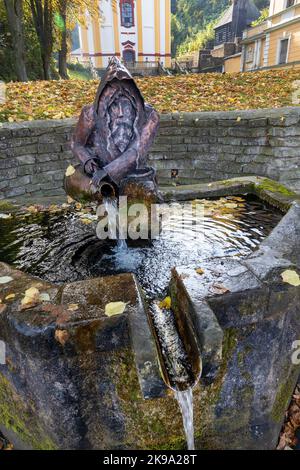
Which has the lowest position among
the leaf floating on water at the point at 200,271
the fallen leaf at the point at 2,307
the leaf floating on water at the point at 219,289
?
the fallen leaf at the point at 2,307

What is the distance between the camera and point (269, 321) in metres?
1.86

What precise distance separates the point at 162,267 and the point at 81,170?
38.7 inches

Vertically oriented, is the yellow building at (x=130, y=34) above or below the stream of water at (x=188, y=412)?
above

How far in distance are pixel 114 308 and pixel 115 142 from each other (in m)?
1.50

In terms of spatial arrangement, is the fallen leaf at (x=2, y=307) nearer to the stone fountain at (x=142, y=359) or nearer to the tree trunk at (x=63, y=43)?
the stone fountain at (x=142, y=359)

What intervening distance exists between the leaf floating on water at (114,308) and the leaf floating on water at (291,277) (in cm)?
95

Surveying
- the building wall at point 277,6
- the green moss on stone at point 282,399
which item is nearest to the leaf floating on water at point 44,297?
the green moss on stone at point 282,399

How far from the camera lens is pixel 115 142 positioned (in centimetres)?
270

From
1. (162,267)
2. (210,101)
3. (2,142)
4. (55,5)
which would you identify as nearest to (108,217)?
(162,267)

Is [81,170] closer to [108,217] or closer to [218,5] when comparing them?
[108,217]

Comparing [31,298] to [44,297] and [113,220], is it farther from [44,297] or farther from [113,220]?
[113,220]

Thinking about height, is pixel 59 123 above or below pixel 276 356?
above

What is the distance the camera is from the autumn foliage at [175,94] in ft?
23.8

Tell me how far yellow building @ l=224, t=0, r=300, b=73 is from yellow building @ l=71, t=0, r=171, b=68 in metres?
9.75
